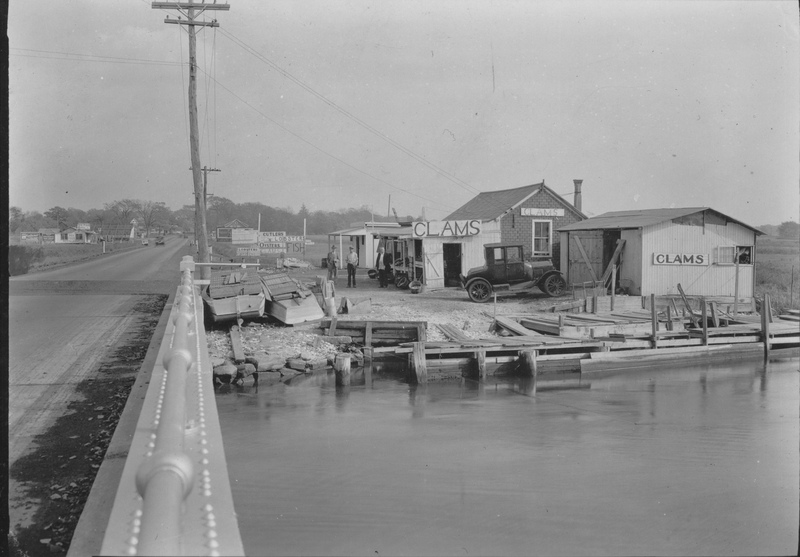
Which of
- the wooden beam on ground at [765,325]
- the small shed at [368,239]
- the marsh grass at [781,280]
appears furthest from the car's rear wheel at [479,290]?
the small shed at [368,239]

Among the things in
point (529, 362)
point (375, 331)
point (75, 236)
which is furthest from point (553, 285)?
point (75, 236)

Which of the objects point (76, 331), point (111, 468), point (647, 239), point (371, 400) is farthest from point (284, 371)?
point (647, 239)

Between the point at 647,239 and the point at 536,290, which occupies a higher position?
the point at 647,239

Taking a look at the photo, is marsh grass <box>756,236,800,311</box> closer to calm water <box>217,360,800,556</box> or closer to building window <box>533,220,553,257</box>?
building window <box>533,220,553,257</box>

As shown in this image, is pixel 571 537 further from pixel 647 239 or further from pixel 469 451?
pixel 647 239

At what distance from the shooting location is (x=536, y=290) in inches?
1044

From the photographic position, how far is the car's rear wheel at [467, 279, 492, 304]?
24.1 meters

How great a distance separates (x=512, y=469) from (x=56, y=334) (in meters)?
10.6

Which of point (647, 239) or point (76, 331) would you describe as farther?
point (647, 239)

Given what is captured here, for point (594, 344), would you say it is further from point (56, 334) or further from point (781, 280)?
point (781, 280)

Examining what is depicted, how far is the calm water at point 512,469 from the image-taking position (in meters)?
7.84

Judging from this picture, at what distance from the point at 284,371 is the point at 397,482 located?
26.2 ft

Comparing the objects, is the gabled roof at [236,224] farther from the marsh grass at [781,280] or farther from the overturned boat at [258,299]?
the overturned boat at [258,299]

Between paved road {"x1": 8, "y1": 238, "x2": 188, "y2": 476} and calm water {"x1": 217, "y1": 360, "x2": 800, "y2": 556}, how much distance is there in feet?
8.62
